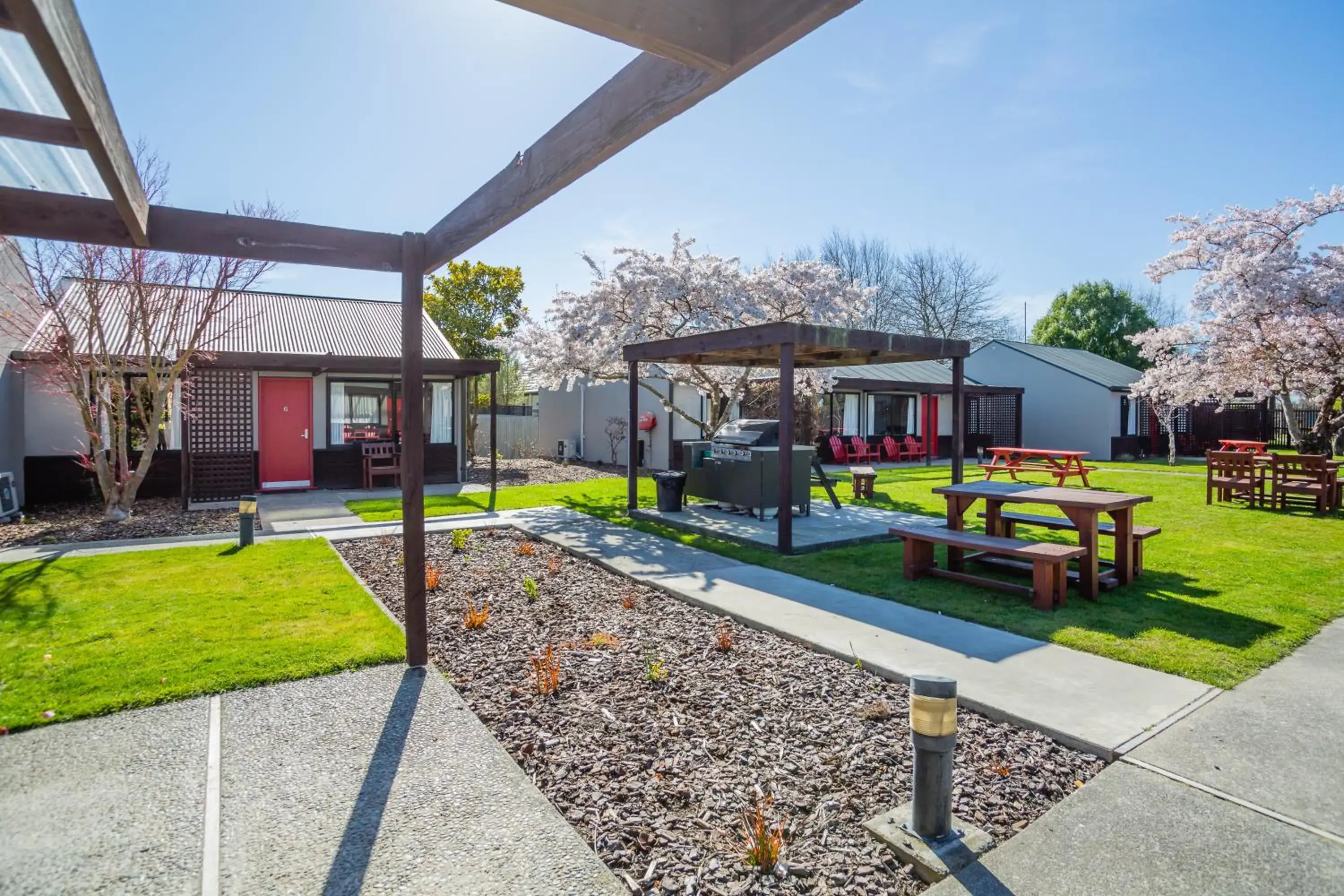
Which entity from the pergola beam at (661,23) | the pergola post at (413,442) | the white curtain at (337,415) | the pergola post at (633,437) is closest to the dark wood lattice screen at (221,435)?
the white curtain at (337,415)

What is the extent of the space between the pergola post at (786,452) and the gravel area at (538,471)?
8057 millimetres

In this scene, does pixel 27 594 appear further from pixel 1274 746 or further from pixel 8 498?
pixel 1274 746

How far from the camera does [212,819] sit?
2.47 meters

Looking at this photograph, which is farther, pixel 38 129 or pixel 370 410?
pixel 370 410

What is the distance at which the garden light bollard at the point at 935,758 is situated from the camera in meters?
2.32

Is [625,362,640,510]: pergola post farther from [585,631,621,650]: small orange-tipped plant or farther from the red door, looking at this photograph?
the red door

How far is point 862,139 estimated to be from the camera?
9.16 meters

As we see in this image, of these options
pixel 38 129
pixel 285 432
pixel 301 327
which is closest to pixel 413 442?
pixel 38 129

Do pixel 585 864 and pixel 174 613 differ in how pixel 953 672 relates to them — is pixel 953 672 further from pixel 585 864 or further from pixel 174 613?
pixel 174 613

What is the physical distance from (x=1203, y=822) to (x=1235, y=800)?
0.25 m

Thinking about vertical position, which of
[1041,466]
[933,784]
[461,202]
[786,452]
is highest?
[461,202]

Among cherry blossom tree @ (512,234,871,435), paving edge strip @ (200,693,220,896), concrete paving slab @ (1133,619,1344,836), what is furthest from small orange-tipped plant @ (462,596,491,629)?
cherry blossom tree @ (512,234,871,435)

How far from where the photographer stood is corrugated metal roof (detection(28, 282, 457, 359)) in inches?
485

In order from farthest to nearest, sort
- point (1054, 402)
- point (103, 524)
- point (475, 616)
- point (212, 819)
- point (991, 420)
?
point (991, 420) < point (1054, 402) < point (103, 524) < point (475, 616) < point (212, 819)
